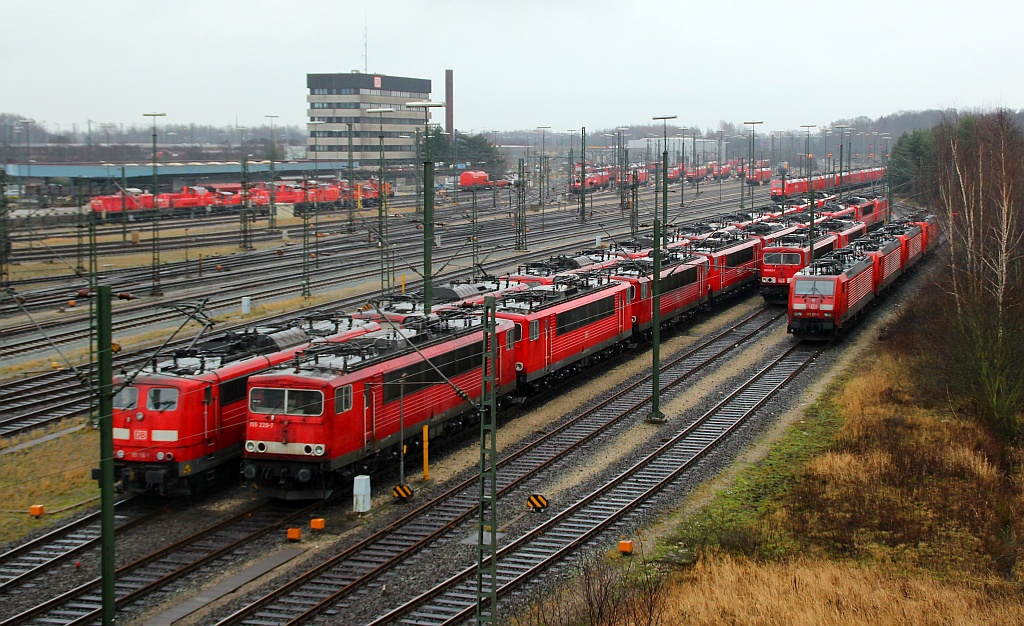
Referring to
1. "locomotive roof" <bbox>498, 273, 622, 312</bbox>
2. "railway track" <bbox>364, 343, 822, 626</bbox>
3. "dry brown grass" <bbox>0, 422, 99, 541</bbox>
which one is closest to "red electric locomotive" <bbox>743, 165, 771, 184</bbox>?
"locomotive roof" <bbox>498, 273, 622, 312</bbox>

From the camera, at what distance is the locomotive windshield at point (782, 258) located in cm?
4525

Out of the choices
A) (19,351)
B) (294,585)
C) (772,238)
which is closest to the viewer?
(294,585)

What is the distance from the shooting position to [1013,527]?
21.0m

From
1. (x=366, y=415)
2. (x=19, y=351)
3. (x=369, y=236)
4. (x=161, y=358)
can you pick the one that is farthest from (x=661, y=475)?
(x=369, y=236)

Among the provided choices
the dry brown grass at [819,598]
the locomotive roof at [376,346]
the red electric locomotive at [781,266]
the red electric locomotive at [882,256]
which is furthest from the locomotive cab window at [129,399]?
the red electric locomotive at [882,256]

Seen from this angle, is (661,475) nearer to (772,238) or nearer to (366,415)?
(366,415)

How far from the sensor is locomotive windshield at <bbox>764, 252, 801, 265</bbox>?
45250mm

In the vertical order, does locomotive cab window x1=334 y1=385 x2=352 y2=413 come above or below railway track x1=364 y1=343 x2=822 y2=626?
above

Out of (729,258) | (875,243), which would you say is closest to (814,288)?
(729,258)

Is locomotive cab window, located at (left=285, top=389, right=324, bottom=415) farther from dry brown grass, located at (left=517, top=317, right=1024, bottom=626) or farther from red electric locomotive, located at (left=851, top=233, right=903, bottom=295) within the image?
red electric locomotive, located at (left=851, top=233, right=903, bottom=295)

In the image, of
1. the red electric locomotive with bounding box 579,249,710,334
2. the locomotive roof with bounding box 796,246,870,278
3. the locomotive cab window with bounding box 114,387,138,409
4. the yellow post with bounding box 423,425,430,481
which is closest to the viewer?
the locomotive cab window with bounding box 114,387,138,409

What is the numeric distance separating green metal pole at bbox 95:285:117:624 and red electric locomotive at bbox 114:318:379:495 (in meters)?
4.68

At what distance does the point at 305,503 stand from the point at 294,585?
4.45 metres

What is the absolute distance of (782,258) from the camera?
45594 mm
